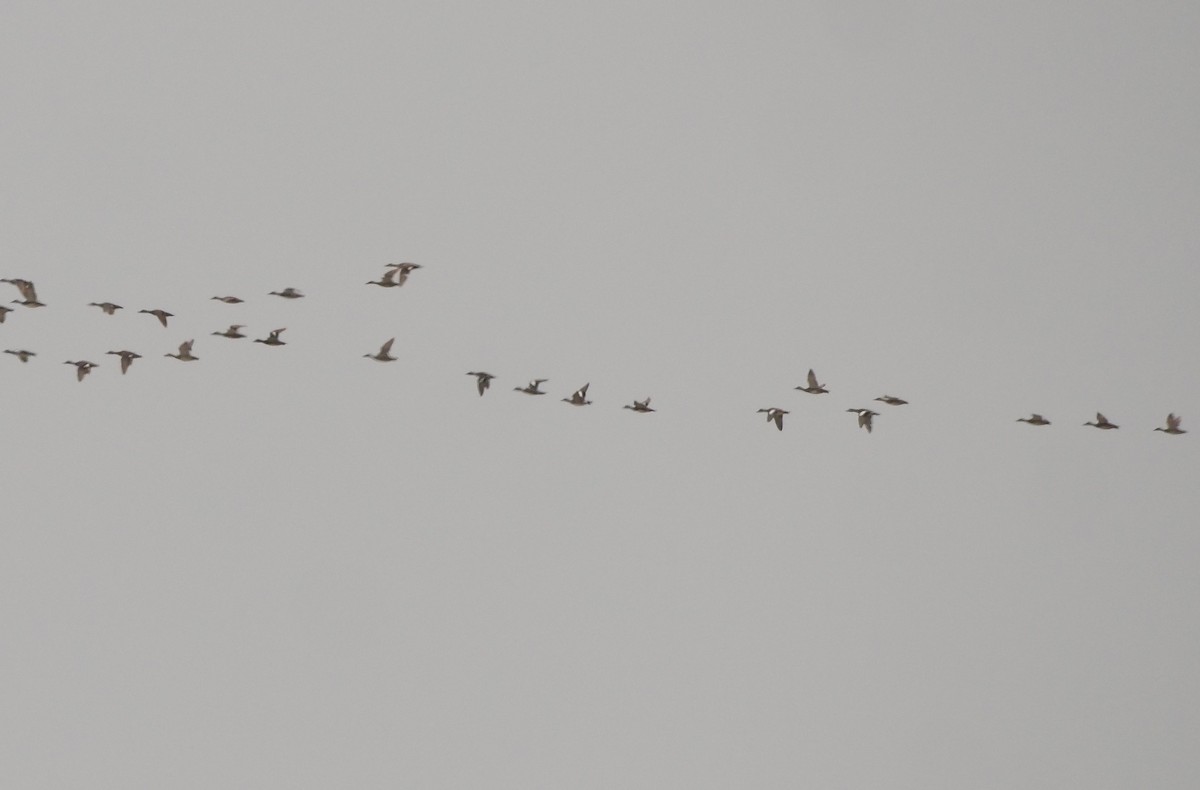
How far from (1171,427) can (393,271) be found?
98.5 ft

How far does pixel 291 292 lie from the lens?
79250mm

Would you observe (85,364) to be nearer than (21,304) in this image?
No

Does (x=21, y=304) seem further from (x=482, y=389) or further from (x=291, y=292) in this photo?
(x=482, y=389)

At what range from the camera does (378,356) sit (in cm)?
8069

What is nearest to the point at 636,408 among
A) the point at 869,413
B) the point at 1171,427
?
the point at 869,413

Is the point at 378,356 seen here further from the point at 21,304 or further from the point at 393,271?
the point at 21,304

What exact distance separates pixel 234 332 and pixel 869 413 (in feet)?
78.5

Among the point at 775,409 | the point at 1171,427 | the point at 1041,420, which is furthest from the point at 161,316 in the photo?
the point at 1171,427

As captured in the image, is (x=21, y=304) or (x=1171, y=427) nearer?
(x=21, y=304)

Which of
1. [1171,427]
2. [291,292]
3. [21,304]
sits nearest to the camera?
[21,304]

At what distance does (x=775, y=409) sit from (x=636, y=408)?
17.6ft

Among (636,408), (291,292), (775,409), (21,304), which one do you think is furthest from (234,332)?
(775,409)

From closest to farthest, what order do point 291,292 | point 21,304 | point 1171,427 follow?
point 21,304 < point 291,292 < point 1171,427

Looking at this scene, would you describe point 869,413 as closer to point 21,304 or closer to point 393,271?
point 393,271
